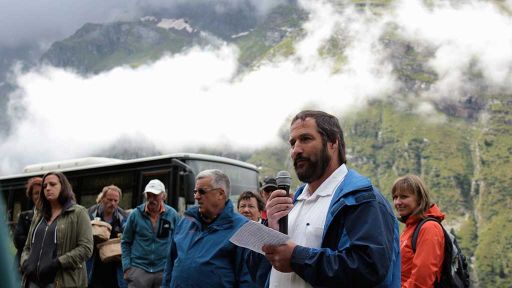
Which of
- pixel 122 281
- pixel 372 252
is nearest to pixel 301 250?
pixel 372 252

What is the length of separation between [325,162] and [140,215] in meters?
6.09

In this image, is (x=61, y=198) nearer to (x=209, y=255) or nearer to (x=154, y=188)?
(x=154, y=188)

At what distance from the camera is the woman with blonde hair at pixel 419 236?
5.67 m

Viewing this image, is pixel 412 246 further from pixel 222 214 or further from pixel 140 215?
pixel 140 215

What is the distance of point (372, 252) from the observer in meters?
3.33

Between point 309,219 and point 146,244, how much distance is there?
20.0ft

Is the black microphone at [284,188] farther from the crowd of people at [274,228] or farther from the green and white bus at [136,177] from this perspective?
the green and white bus at [136,177]

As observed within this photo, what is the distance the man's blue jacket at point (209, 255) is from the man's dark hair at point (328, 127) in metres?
2.53

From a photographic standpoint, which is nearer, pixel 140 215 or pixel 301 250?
pixel 301 250

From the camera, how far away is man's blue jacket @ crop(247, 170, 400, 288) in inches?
131

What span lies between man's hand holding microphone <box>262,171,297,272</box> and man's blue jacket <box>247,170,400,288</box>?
44 mm

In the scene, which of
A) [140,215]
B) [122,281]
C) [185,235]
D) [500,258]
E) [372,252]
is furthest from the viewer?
[500,258]

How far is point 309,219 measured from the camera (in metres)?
3.65

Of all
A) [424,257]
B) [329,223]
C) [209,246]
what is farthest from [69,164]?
Result: [329,223]
